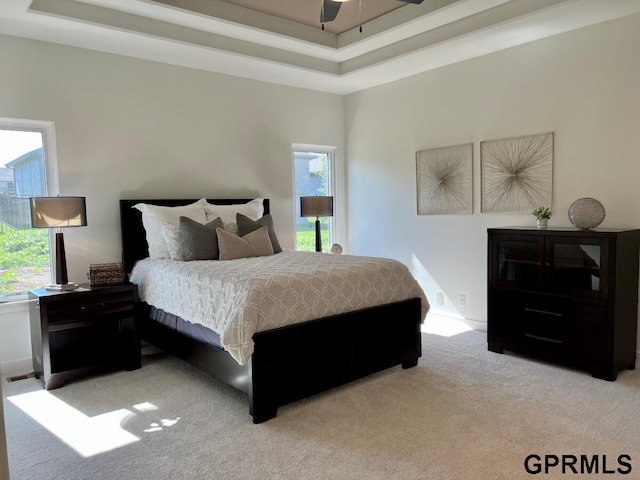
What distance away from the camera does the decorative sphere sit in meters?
3.35

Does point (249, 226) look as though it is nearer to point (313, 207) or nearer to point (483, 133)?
point (313, 207)

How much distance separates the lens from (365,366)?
10.7 ft

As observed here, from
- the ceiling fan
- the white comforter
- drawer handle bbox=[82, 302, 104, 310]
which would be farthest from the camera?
drawer handle bbox=[82, 302, 104, 310]

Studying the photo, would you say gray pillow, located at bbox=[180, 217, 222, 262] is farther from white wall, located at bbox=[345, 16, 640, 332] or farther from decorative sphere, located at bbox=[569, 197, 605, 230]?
decorative sphere, located at bbox=[569, 197, 605, 230]

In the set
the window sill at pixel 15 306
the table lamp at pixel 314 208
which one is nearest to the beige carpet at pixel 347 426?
the window sill at pixel 15 306

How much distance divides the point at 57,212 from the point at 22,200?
59cm

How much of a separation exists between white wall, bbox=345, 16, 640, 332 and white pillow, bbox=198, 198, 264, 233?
1.61 metres

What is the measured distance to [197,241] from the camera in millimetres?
3787

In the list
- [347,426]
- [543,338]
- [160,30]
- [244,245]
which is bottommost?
[347,426]

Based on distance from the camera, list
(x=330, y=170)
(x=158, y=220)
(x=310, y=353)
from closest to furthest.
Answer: (x=310, y=353) → (x=158, y=220) → (x=330, y=170)

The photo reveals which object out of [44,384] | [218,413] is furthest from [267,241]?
[44,384]

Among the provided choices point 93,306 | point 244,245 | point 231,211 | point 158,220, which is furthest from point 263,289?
point 231,211

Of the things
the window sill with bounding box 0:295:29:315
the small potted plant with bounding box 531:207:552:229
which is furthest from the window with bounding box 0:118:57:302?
the small potted plant with bounding box 531:207:552:229

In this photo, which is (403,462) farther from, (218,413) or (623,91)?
(623,91)
